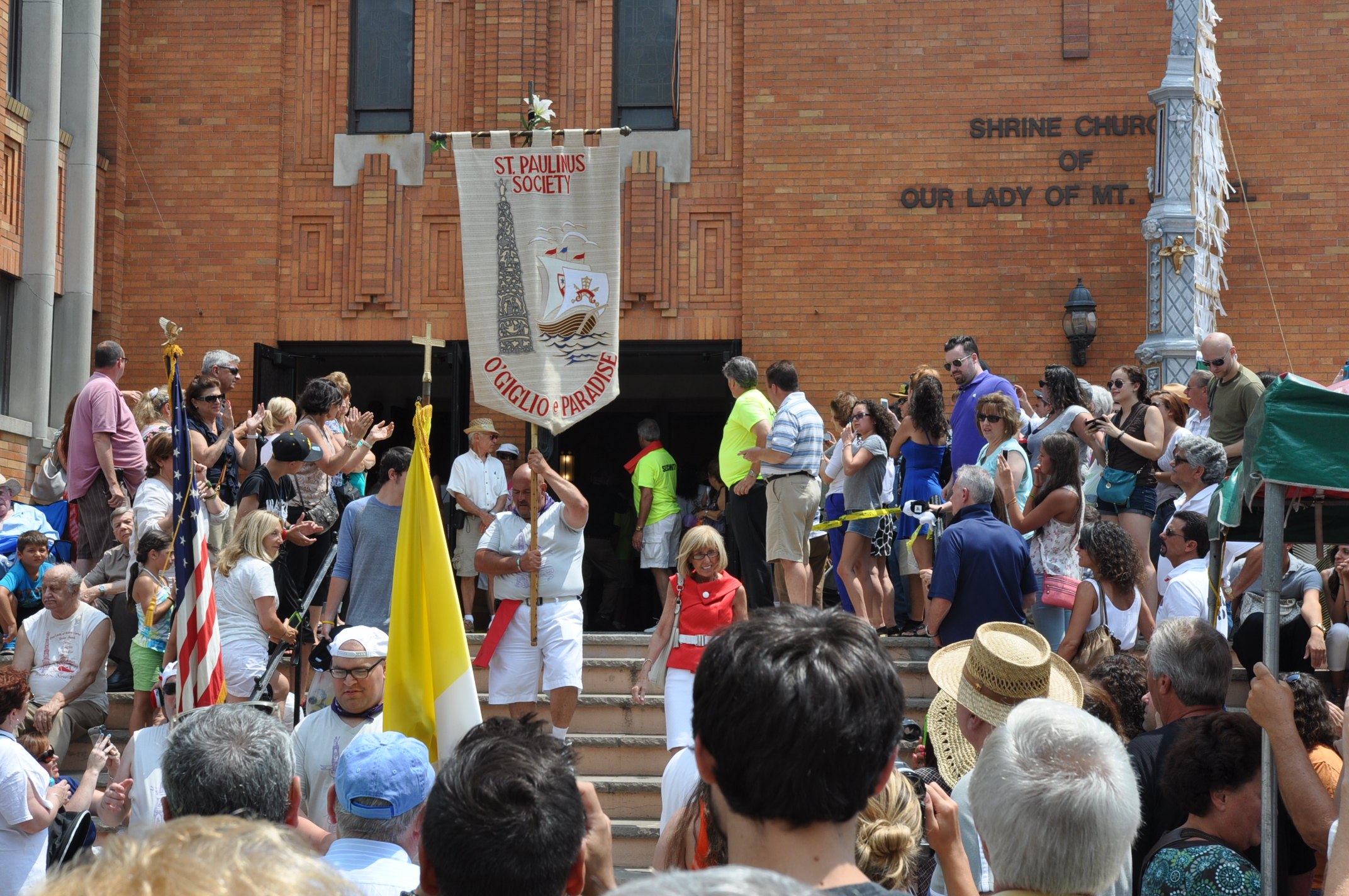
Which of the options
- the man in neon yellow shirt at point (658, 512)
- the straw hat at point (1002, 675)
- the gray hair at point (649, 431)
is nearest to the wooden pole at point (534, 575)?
the straw hat at point (1002, 675)

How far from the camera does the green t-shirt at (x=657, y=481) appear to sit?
12703 mm

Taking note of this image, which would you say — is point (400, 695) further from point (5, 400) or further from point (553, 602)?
point (5, 400)

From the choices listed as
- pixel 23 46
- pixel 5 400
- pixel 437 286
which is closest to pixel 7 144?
pixel 23 46

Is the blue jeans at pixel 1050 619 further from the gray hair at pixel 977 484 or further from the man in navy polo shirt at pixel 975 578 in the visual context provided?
the gray hair at pixel 977 484

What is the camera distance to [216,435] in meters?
9.72

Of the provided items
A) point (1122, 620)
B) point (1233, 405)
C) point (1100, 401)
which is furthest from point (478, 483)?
point (1233, 405)

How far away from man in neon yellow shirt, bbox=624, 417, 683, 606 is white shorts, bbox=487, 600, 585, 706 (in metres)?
4.52

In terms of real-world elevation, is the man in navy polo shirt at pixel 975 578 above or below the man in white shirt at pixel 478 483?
below

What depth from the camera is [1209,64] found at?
12969 mm

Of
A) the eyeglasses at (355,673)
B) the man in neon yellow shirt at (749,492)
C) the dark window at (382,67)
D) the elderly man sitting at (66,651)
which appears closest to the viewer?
the eyeglasses at (355,673)

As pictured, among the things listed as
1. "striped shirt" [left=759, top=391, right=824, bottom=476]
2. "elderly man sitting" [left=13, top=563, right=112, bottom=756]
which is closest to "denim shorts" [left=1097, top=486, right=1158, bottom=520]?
"striped shirt" [left=759, top=391, right=824, bottom=476]

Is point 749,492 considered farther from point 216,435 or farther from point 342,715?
point 342,715

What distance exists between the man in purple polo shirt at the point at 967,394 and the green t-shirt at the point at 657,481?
11.6ft

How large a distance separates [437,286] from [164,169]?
10.9 ft
